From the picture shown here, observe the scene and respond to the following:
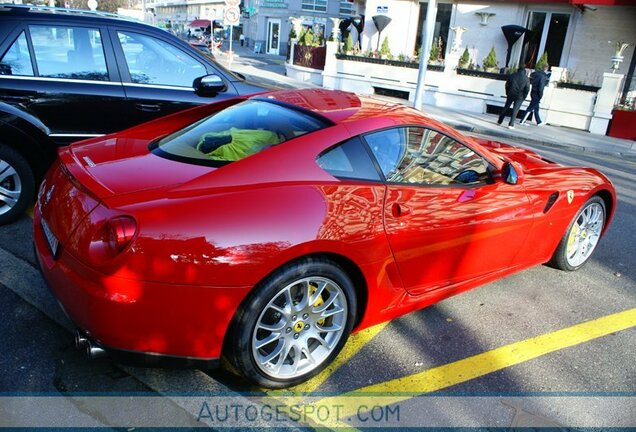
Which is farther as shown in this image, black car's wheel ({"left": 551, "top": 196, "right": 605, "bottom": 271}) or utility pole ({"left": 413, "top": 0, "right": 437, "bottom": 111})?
utility pole ({"left": 413, "top": 0, "right": 437, "bottom": 111})

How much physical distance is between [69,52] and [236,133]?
8.06ft

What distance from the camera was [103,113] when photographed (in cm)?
472

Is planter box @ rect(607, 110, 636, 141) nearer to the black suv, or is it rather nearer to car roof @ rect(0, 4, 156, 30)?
the black suv

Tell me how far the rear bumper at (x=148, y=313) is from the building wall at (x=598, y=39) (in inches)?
800

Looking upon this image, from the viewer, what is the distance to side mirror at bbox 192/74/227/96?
194 inches

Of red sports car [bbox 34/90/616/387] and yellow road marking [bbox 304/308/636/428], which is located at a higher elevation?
red sports car [bbox 34/90/616/387]

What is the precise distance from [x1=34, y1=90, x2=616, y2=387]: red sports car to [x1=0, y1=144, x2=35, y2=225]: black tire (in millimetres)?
1345

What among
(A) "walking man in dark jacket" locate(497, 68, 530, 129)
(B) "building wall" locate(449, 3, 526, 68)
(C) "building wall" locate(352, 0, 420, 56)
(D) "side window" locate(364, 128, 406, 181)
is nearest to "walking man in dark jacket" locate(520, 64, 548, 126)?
(A) "walking man in dark jacket" locate(497, 68, 530, 129)

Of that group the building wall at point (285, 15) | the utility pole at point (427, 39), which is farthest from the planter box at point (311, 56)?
the building wall at point (285, 15)

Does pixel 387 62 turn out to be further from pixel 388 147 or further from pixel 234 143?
pixel 234 143

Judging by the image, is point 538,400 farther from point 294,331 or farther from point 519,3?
point 519,3

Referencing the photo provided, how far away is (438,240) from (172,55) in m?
3.34

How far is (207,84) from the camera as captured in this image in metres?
4.93

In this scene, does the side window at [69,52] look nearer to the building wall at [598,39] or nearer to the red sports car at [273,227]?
the red sports car at [273,227]
